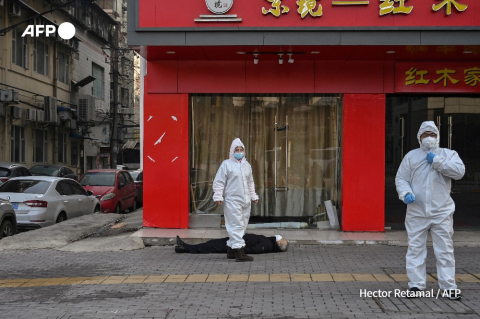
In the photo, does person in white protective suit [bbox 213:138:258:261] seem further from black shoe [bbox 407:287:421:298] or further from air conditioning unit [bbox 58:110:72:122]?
air conditioning unit [bbox 58:110:72:122]

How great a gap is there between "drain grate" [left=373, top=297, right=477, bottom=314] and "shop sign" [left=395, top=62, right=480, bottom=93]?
6656mm

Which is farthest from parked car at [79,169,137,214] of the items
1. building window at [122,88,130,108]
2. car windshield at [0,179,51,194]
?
building window at [122,88,130,108]

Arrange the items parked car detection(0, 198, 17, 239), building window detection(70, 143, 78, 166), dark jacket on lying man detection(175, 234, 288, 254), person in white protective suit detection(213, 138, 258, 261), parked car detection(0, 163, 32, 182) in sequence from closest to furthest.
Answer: person in white protective suit detection(213, 138, 258, 261), dark jacket on lying man detection(175, 234, 288, 254), parked car detection(0, 198, 17, 239), parked car detection(0, 163, 32, 182), building window detection(70, 143, 78, 166)

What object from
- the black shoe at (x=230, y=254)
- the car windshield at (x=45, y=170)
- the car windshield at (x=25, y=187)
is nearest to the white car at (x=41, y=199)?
the car windshield at (x=25, y=187)

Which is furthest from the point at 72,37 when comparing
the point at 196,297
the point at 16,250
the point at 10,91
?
the point at 196,297

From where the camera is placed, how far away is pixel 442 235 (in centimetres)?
664

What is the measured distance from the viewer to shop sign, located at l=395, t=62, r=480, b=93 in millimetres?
12484

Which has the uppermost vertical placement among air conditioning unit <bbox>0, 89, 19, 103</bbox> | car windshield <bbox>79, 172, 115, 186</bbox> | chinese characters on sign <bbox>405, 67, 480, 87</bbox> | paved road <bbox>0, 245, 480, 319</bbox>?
air conditioning unit <bbox>0, 89, 19, 103</bbox>

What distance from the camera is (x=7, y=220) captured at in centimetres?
1218

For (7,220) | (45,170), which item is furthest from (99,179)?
(7,220)

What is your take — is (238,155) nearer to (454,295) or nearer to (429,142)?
(429,142)

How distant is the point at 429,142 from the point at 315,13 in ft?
17.1

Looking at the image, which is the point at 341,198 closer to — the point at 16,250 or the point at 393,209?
the point at 393,209

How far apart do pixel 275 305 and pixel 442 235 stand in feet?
6.30
